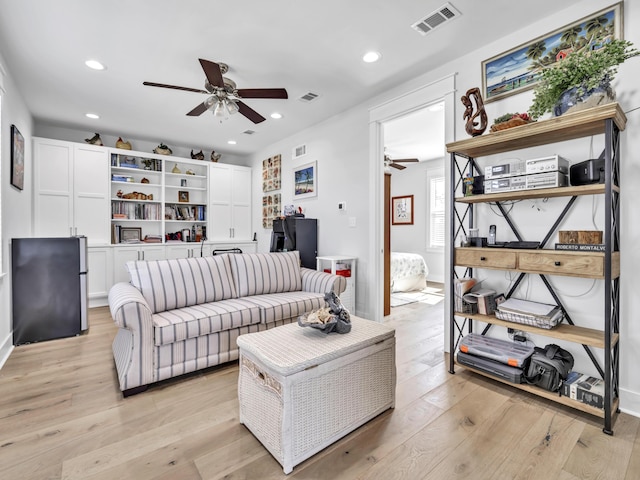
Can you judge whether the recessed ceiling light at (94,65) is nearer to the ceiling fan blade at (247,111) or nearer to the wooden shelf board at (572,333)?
the ceiling fan blade at (247,111)

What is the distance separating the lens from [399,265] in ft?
18.0

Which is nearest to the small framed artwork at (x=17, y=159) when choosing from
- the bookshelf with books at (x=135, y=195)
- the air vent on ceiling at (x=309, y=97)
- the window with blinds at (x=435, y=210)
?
the bookshelf with books at (x=135, y=195)

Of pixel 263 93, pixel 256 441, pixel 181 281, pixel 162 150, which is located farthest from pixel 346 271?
pixel 162 150

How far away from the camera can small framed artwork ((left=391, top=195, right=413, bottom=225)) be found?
7.23 metres

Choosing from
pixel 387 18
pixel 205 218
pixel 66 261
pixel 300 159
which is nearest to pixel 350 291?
pixel 300 159

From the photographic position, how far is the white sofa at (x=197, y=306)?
7.16ft

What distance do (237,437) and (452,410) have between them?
1309 mm

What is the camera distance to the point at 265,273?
329 cm

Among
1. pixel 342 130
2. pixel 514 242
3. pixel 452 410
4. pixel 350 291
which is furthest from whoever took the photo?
pixel 342 130

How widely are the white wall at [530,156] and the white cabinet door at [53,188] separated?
12.7 feet

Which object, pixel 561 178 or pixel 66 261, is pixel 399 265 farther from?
pixel 66 261

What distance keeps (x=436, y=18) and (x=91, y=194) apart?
5.10 meters

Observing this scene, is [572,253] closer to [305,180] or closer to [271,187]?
[305,180]

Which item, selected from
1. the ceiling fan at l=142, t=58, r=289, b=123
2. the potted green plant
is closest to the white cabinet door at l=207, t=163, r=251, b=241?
the ceiling fan at l=142, t=58, r=289, b=123
